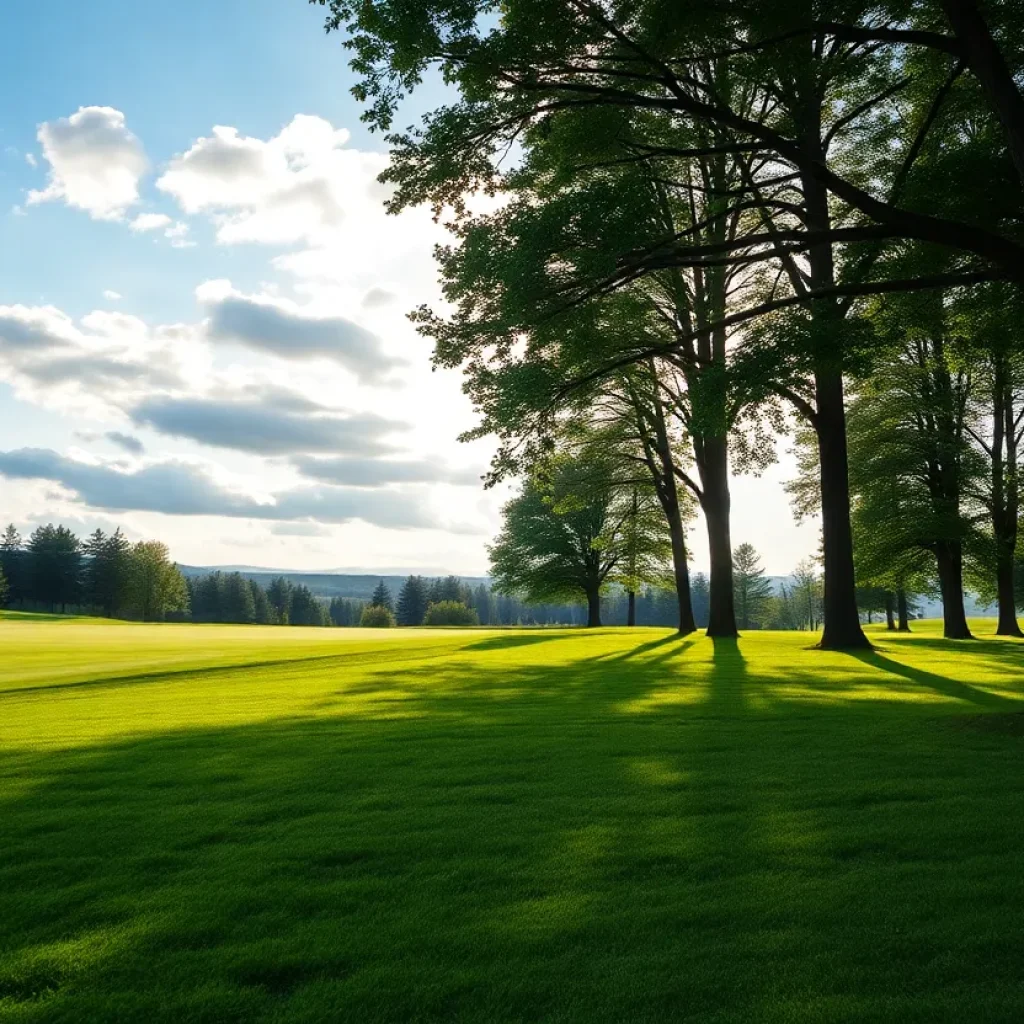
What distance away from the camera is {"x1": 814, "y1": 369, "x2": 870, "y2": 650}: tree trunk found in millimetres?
20297

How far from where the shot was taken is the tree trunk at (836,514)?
2030cm

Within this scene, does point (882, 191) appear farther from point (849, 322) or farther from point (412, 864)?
point (412, 864)

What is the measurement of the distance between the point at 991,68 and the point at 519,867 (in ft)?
36.6

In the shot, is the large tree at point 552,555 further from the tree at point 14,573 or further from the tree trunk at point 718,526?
the tree at point 14,573

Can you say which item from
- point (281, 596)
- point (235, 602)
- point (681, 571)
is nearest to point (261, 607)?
point (235, 602)

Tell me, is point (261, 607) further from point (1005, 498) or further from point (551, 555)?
point (1005, 498)

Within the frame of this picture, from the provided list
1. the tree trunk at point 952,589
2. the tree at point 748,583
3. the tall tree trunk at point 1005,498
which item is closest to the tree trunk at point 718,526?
the tree trunk at point 952,589

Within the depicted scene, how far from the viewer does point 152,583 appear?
109 meters

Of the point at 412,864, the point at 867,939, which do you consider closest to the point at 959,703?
the point at 867,939

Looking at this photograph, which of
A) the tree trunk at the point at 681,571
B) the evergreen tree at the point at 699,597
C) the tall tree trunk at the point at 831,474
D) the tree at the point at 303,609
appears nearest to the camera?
the tall tree trunk at the point at 831,474

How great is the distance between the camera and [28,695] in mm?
14438

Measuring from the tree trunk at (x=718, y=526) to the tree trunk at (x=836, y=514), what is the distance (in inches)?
246

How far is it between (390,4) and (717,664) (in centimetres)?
1361

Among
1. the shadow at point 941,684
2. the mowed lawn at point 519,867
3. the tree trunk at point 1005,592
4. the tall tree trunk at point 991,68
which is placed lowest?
the mowed lawn at point 519,867
